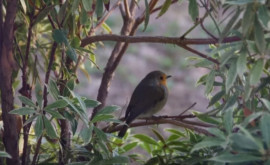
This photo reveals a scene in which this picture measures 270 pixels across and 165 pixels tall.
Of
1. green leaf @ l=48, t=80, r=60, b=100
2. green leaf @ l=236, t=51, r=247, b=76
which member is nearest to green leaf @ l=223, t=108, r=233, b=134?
green leaf @ l=236, t=51, r=247, b=76

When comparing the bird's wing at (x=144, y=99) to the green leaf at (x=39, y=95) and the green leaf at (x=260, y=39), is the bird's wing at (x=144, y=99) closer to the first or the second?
the green leaf at (x=39, y=95)

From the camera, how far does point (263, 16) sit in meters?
1.18

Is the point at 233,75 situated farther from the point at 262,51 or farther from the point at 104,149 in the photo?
the point at 104,149

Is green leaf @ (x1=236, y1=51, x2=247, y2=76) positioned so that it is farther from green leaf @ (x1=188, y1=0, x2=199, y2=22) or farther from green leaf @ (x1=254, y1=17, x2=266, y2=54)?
green leaf @ (x1=188, y1=0, x2=199, y2=22)

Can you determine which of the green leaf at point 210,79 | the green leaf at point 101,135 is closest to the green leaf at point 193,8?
the green leaf at point 210,79

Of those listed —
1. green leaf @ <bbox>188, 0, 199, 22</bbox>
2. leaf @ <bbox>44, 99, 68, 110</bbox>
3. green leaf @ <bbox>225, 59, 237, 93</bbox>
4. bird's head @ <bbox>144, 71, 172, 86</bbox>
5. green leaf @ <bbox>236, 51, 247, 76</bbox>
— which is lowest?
leaf @ <bbox>44, 99, 68, 110</bbox>

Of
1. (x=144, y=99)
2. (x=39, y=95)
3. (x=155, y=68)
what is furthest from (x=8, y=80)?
(x=155, y=68)

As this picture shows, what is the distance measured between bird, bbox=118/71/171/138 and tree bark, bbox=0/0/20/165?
121 centimetres

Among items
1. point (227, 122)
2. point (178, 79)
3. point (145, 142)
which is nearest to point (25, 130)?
point (145, 142)

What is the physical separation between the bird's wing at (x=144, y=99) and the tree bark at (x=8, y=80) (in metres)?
1.23

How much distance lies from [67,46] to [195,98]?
4572 mm

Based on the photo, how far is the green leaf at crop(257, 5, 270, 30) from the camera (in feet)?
3.85

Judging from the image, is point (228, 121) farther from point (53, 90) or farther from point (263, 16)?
point (53, 90)

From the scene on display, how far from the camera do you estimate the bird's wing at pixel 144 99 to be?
9.84ft
